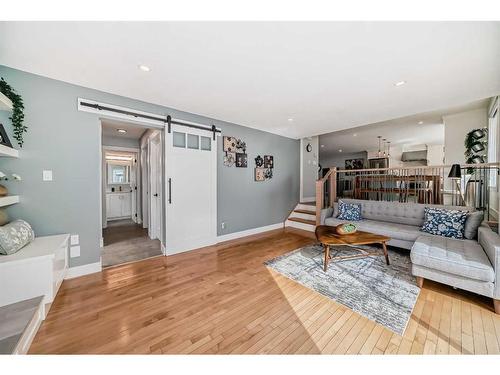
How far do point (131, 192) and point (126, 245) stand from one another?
2.86 meters

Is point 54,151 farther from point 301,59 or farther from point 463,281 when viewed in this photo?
point 463,281

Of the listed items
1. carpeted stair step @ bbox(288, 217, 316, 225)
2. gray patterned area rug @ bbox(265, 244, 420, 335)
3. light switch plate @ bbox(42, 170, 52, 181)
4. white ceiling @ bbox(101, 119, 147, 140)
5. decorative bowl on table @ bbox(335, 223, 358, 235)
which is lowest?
gray patterned area rug @ bbox(265, 244, 420, 335)

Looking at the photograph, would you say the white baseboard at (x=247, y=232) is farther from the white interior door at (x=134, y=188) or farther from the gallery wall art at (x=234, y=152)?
the white interior door at (x=134, y=188)

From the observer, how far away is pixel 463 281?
1936 millimetres

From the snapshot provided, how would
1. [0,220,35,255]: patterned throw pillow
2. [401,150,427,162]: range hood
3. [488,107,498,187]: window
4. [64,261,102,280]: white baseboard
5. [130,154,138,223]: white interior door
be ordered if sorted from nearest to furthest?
[0,220,35,255]: patterned throw pillow < [64,261,102,280]: white baseboard < [488,107,498,187]: window < [130,154,138,223]: white interior door < [401,150,427,162]: range hood

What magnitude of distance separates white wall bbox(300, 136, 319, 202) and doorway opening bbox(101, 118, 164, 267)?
3.86m

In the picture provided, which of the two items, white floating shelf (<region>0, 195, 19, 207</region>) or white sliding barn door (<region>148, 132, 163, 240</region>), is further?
white sliding barn door (<region>148, 132, 163, 240</region>)

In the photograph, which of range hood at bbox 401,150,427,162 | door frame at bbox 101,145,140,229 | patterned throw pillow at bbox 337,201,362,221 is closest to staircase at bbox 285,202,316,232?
patterned throw pillow at bbox 337,201,362,221

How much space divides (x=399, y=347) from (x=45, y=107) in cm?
411

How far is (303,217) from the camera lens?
16.7 ft

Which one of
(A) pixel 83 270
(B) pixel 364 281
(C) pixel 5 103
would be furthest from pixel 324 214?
(C) pixel 5 103

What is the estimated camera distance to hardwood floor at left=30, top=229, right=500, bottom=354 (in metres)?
1.41

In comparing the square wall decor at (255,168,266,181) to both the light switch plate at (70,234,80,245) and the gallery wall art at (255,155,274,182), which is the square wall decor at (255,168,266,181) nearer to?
the gallery wall art at (255,155,274,182)

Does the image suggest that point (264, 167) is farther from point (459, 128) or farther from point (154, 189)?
point (459, 128)
